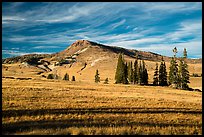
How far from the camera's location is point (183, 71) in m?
79.6

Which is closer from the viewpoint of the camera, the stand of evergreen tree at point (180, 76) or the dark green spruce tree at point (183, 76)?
the dark green spruce tree at point (183, 76)

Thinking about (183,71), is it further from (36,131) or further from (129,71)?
(36,131)

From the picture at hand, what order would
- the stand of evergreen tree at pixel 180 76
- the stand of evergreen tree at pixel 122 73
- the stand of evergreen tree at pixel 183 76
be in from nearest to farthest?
the stand of evergreen tree at pixel 183 76
the stand of evergreen tree at pixel 180 76
the stand of evergreen tree at pixel 122 73

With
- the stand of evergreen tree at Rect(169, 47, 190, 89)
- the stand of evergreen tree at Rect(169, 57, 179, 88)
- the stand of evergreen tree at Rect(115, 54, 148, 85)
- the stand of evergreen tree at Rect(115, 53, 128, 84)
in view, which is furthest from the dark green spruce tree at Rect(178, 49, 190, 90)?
the stand of evergreen tree at Rect(115, 53, 128, 84)

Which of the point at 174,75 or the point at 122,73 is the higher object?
the point at 122,73

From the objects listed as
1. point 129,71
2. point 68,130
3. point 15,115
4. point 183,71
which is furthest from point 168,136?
point 129,71

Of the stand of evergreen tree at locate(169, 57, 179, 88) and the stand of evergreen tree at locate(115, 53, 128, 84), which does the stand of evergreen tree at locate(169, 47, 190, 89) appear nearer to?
the stand of evergreen tree at locate(169, 57, 179, 88)

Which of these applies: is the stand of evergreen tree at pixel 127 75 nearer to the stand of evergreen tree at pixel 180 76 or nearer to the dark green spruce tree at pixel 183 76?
the stand of evergreen tree at pixel 180 76

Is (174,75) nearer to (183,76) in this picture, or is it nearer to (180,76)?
(180,76)

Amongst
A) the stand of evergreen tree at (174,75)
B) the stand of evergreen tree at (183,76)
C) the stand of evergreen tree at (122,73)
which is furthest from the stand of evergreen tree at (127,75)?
the stand of evergreen tree at (183,76)

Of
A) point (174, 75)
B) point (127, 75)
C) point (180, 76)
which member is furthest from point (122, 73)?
point (180, 76)

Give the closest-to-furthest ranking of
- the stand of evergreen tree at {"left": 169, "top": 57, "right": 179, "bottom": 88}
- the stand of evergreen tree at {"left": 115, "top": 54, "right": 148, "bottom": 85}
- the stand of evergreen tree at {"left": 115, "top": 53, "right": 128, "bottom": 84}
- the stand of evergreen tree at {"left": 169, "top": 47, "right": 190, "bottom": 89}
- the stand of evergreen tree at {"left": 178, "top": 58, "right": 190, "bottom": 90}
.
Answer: the stand of evergreen tree at {"left": 178, "top": 58, "right": 190, "bottom": 90} < the stand of evergreen tree at {"left": 169, "top": 47, "right": 190, "bottom": 89} < the stand of evergreen tree at {"left": 169, "top": 57, "right": 179, "bottom": 88} < the stand of evergreen tree at {"left": 115, "top": 53, "right": 128, "bottom": 84} < the stand of evergreen tree at {"left": 115, "top": 54, "right": 148, "bottom": 85}

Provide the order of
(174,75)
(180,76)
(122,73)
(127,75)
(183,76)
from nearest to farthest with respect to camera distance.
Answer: (183,76), (180,76), (174,75), (122,73), (127,75)

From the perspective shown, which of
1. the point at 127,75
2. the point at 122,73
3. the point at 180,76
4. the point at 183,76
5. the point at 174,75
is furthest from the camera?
the point at 127,75
